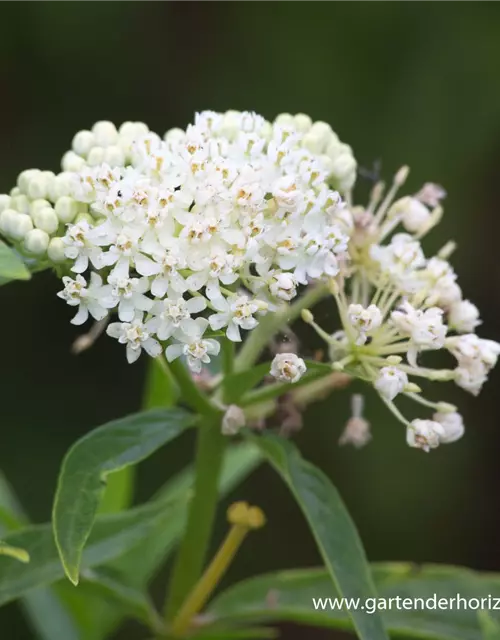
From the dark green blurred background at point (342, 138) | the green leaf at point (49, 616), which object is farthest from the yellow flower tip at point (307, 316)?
the dark green blurred background at point (342, 138)

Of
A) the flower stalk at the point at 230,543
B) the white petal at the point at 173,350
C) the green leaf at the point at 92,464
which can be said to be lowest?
the flower stalk at the point at 230,543

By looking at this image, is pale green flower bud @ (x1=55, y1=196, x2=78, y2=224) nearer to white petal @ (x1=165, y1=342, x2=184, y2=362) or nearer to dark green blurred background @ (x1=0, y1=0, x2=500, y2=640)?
white petal @ (x1=165, y1=342, x2=184, y2=362)

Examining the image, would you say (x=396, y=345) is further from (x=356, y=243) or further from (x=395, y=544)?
(x=395, y=544)

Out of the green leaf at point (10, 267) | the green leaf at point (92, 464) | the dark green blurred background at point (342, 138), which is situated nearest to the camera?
the green leaf at point (10, 267)

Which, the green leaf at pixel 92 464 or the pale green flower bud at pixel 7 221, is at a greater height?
the pale green flower bud at pixel 7 221

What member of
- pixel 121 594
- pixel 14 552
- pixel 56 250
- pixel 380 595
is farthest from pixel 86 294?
pixel 380 595

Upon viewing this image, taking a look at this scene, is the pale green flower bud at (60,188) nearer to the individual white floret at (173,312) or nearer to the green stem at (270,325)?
the individual white floret at (173,312)

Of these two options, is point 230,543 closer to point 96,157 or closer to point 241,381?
point 241,381
